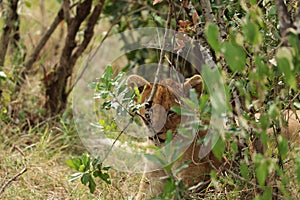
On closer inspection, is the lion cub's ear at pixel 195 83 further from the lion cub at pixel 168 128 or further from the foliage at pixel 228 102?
the foliage at pixel 228 102

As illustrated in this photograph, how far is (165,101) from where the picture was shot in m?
2.85

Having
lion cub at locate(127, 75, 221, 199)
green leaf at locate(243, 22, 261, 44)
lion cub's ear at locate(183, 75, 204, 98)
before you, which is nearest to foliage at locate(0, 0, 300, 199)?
green leaf at locate(243, 22, 261, 44)

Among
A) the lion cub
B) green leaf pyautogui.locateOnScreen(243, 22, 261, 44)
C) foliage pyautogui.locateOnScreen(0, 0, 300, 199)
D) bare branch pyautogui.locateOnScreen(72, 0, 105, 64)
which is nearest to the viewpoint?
green leaf pyautogui.locateOnScreen(243, 22, 261, 44)

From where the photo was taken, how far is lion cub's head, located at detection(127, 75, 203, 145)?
2.76 metres

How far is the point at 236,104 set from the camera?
2207 millimetres

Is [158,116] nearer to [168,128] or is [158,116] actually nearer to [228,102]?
[168,128]

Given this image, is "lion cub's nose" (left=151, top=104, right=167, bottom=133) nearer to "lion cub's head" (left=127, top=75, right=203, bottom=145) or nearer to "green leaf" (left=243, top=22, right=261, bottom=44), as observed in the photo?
"lion cub's head" (left=127, top=75, right=203, bottom=145)

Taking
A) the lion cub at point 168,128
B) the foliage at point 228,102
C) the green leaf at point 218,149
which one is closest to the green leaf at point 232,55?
the foliage at point 228,102

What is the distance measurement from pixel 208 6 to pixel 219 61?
227 millimetres

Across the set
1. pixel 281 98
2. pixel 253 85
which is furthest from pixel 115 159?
pixel 253 85

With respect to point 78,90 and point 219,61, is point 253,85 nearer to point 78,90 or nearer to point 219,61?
point 219,61

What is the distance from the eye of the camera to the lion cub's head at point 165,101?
2.76 m

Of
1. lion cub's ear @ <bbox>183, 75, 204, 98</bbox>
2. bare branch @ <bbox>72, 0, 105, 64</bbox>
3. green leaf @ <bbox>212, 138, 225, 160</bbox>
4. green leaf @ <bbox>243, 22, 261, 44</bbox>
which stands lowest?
green leaf @ <bbox>212, 138, 225, 160</bbox>

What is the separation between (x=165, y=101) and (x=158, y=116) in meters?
0.08
